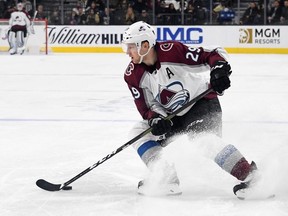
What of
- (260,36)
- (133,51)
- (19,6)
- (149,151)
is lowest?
(149,151)

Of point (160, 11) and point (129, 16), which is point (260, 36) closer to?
point (160, 11)

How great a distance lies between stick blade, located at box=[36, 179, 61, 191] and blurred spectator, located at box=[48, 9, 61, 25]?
10810mm

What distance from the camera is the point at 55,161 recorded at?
3.65m

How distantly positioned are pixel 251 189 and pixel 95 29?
10.8 m

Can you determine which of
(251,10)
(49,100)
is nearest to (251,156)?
(49,100)

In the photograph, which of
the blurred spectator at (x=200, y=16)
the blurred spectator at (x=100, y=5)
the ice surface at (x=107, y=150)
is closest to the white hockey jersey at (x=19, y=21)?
the blurred spectator at (x=100, y=5)

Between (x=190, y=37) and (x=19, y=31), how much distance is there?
133 inches

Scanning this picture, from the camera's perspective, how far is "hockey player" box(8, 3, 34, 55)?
12828 mm

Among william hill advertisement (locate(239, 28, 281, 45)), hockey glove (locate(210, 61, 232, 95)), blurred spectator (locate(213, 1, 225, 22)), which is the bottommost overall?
william hill advertisement (locate(239, 28, 281, 45))

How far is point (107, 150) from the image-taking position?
396 centimetres

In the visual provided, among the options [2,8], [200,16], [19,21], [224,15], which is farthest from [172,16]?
[2,8]

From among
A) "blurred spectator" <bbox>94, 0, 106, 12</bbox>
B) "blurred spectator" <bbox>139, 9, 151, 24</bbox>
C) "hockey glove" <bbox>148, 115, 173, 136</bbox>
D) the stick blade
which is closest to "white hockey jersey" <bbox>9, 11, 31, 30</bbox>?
"blurred spectator" <bbox>94, 0, 106, 12</bbox>

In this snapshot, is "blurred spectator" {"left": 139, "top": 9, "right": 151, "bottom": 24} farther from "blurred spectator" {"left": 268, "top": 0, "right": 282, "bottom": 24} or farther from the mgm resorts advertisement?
"blurred spectator" {"left": 268, "top": 0, "right": 282, "bottom": 24}

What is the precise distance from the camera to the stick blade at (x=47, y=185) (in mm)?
2982
